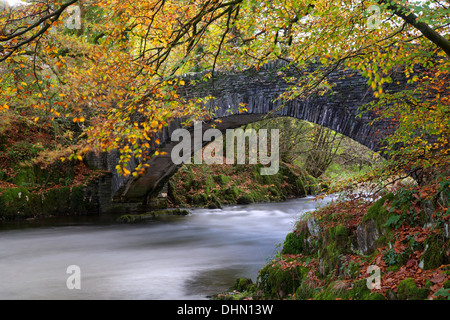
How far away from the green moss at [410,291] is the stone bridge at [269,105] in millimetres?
2710

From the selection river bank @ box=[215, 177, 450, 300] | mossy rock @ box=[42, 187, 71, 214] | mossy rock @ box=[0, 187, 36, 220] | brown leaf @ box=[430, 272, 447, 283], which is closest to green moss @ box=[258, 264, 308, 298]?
river bank @ box=[215, 177, 450, 300]

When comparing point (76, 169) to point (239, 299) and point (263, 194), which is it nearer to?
point (263, 194)

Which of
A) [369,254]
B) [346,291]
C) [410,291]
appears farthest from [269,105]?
[410,291]

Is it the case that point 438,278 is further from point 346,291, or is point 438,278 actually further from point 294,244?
point 294,244

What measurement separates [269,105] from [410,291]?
6.71m

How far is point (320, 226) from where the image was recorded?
19.1ft

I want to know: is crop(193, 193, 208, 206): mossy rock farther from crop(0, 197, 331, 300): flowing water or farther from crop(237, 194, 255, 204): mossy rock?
crop(0, 197, 331, 300): flowing water

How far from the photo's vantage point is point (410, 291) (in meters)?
3.45

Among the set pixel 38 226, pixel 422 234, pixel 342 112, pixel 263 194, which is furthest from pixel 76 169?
pixel 422 234

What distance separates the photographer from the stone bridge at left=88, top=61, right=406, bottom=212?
7945 mm

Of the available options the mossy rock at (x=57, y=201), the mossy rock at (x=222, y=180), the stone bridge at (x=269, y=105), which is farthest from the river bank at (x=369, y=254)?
the mossy rock at (x=222, y=180)

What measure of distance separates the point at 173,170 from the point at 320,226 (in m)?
9.19

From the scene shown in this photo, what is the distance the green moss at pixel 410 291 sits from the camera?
339 cm
